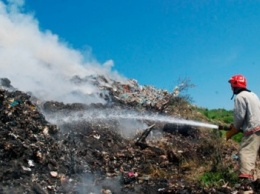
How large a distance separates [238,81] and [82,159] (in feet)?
11.3

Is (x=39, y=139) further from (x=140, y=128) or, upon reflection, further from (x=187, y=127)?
(x=187, y=127)

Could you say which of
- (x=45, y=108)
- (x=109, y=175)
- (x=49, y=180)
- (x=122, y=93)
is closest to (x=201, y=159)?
(x=109, y=175)

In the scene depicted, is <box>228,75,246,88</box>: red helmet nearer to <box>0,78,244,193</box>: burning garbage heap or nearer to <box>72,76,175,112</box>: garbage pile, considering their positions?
<box>0,78,244,193</box>: burning garbage heap

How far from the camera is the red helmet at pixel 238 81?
7.11 meters

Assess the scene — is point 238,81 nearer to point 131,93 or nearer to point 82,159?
point 82,159

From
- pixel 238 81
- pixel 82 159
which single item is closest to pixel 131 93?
pixel 82 159

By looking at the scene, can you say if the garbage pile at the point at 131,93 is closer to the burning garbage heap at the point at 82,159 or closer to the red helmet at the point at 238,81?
the burning garbage heap at the point at 82,159

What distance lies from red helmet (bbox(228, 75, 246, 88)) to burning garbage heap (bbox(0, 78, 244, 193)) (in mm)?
1659

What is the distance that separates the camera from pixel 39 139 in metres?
8.32

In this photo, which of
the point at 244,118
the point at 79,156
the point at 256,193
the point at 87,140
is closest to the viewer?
the point at 256,193

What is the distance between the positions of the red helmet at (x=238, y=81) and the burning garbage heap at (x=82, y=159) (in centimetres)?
166

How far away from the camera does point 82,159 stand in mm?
8688

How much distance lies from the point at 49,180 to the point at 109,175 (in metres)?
1.36

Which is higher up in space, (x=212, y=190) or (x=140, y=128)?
(x=140, y=128)
